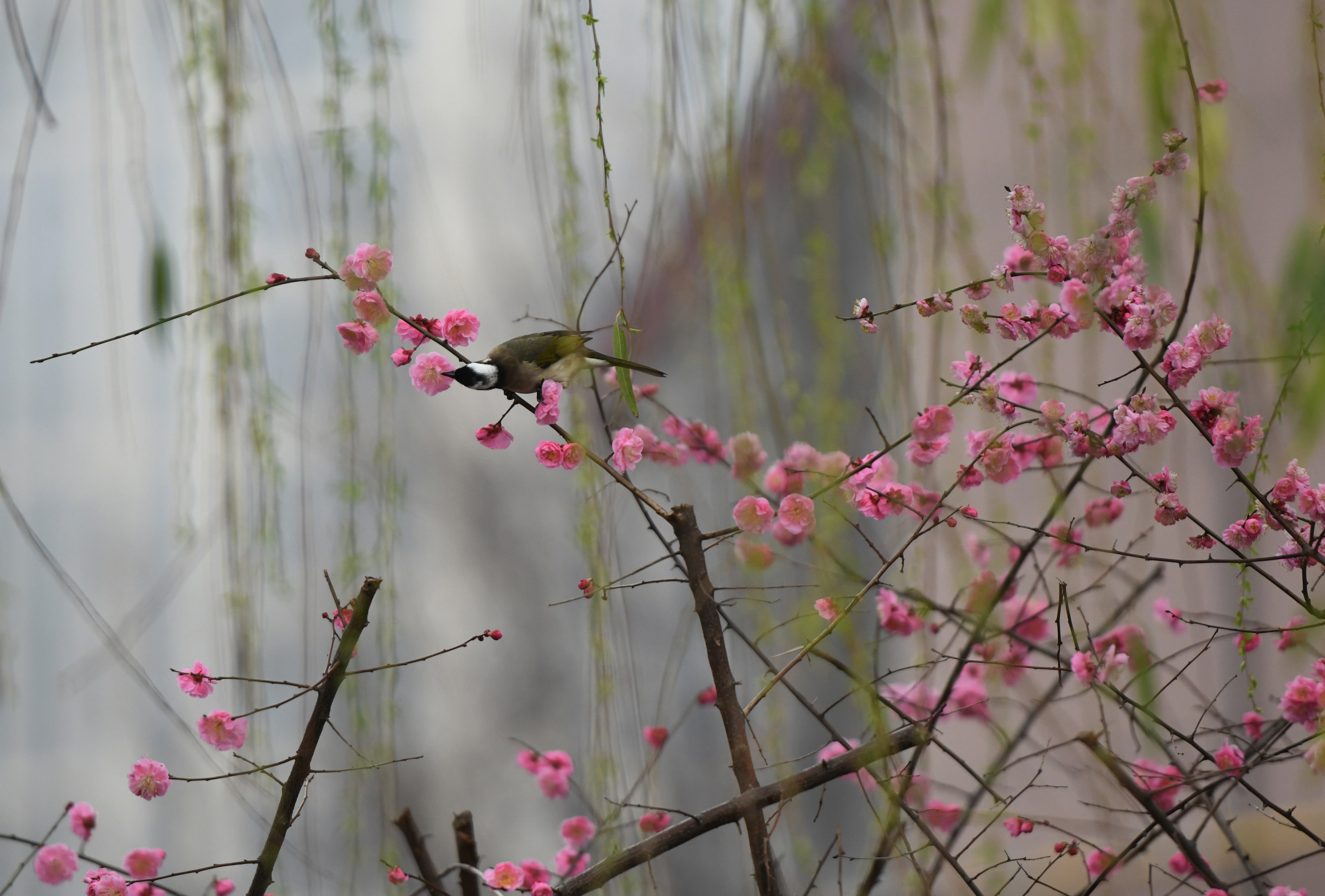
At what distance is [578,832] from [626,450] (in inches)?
27.1

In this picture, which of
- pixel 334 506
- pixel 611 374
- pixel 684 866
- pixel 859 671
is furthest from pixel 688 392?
pixel 859 671

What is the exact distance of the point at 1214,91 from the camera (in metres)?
0.82

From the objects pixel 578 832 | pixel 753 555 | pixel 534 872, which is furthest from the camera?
pixel 578 832

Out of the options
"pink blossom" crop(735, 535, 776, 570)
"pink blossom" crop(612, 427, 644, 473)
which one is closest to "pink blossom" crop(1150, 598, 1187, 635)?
"pink blossom" crop(735, 535, 776, 570)

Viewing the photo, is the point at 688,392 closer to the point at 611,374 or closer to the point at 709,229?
the point at 611,374

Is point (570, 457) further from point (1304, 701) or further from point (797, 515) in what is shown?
point (1304, 701)

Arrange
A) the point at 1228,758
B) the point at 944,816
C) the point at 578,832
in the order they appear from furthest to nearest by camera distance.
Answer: the point at 578,832 → the point at 944,816 → the point at 1228,758

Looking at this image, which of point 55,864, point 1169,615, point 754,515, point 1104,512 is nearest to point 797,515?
point 754,515

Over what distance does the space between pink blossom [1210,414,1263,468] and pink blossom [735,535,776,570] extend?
0.35 metres

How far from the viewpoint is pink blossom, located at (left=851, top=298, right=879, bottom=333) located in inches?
30.4

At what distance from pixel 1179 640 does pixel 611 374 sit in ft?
4.44

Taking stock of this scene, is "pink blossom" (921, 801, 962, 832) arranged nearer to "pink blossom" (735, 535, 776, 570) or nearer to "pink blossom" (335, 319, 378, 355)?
"pink blossom" (735, 535, 776, 570)

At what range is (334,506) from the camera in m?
2.12

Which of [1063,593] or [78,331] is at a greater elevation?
[78,331]
